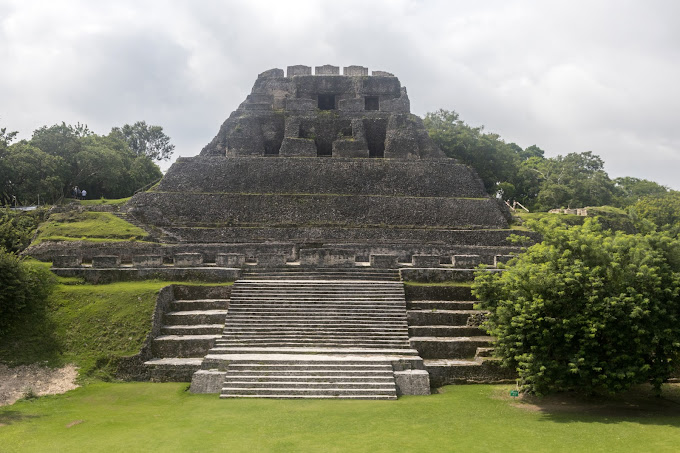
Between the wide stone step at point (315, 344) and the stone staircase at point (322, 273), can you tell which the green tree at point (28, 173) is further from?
the wide stone step at point (315, 344)

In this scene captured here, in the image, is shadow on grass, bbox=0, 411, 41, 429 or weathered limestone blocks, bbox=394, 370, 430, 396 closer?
shadow on grass, bbox=0, 411, 41, 429

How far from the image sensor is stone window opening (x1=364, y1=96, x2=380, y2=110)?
3500 cm

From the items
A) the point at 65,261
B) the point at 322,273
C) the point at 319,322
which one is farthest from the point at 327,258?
the point at 65,261

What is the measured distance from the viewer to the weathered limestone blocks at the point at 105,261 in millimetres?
16384

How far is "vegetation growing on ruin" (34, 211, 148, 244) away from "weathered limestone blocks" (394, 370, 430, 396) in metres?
14.0

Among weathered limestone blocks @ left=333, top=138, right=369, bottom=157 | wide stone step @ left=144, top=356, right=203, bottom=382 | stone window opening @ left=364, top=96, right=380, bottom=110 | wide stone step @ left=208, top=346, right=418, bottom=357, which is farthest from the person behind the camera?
stone window opening @ left=364, top=96, right=380, bottom=110

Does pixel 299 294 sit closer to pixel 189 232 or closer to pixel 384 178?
pixel 189 232

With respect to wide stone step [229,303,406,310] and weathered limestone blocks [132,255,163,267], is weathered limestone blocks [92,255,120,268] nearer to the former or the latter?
weathered limestone blocks [132,255,163,267]

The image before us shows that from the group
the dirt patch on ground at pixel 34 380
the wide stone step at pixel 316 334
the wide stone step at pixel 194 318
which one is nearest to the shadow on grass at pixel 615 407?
the wide stone step at pixel 316 334

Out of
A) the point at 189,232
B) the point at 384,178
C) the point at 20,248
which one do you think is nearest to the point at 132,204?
the point at 189,232

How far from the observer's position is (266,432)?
917cm

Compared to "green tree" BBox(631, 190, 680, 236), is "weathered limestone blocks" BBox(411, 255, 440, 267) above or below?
below

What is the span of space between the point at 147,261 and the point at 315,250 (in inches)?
199

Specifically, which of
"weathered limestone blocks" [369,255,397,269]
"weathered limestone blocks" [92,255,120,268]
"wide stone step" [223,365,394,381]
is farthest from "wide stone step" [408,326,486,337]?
"weathered limestone blocks" [92,255,120,268]
